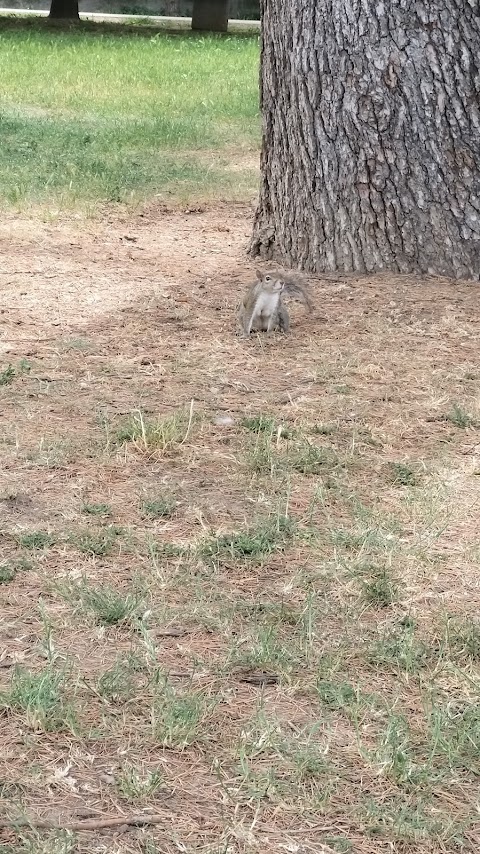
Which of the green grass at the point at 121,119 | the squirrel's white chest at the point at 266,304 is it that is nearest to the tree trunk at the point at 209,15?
the green grass at the point at 121,119

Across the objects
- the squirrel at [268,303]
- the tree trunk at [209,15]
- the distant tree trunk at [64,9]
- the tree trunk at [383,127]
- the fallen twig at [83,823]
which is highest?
the tree trunk at [383,127]

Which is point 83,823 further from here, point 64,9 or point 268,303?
point 64,9

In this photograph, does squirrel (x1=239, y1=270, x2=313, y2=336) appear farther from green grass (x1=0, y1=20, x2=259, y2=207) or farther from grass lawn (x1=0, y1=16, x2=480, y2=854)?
green grass (x1=0, y1=20, x2=259, y2=207)

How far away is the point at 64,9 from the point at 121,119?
17.9 meters

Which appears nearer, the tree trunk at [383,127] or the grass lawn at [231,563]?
the grass lawn at [231,563]

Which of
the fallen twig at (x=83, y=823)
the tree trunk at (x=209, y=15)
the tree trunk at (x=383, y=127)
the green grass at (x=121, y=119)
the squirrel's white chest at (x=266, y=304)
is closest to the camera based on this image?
the fallen twig at (x=83, y=823)

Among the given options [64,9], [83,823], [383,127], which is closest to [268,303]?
[383,127]

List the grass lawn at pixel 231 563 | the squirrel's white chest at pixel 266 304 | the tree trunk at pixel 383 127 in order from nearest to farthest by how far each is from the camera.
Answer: the grass lawn at pixel 231 563, the squirrel's white chest at pixel 266 304, the tree trunk at pixel 383 127

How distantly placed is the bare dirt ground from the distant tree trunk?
77.8ft

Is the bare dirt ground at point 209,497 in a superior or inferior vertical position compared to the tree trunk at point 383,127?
inferior

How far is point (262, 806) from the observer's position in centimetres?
257

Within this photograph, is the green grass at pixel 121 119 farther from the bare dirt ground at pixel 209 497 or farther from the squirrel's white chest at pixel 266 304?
the squirrel's white chest at pixel 266 304

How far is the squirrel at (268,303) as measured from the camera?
5.81 meters

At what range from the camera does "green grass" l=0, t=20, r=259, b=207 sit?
9570mm
